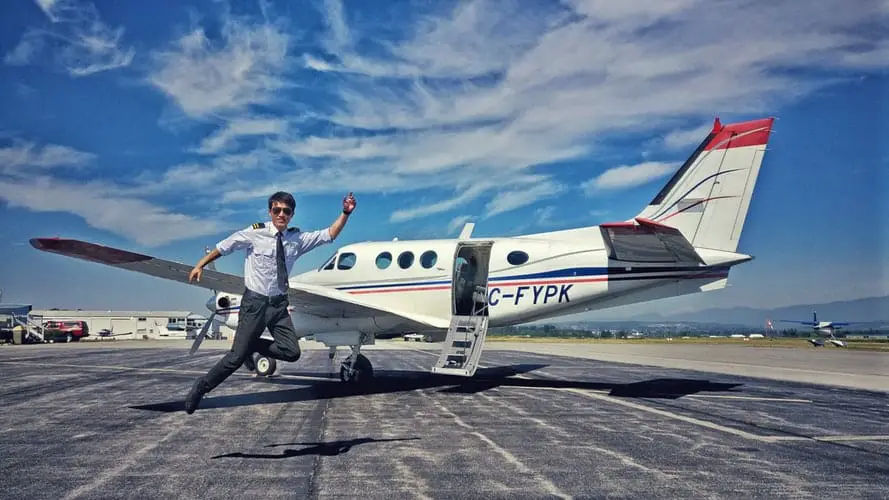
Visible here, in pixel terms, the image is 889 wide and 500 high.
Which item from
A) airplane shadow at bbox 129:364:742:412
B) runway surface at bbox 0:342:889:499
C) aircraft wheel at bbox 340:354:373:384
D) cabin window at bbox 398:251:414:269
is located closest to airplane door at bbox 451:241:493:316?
cabin window at bbox 398:251:414:269

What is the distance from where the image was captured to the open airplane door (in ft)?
47.4

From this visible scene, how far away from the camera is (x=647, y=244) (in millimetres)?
13219

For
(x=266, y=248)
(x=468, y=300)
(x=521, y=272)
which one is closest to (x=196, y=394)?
(x=266, y=248)

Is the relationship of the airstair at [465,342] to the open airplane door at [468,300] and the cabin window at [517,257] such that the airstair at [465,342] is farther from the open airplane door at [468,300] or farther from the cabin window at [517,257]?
the cabin window at [517,257]

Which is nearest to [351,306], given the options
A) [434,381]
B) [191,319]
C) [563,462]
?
[434,381]

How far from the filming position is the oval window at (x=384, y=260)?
16219 mm

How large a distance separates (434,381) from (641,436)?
937 centimetres

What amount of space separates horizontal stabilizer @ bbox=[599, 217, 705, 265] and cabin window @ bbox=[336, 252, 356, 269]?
698 cm

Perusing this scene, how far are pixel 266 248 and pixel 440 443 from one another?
3473 millimetres

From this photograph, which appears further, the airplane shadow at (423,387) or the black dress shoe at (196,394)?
the airplane shadow at (423,387)

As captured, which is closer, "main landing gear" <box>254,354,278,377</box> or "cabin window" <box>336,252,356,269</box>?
"cabin window" <box>336,252,356,269</box>

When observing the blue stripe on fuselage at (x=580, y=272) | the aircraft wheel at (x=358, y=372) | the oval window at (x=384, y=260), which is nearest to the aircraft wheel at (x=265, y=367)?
the aircraft wheel at (x=358, y=372)

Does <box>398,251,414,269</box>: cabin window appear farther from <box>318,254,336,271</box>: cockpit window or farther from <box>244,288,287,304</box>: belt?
<box>244,288,287,304</box>: belt

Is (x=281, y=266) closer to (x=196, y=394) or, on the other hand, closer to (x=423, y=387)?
(x=196, y=394)
